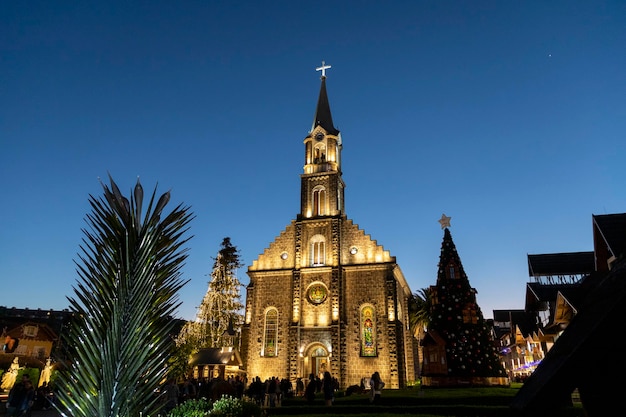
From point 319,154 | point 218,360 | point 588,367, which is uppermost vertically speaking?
point 319,154

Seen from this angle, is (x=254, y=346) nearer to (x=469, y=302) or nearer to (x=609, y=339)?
(x=469, y=302)

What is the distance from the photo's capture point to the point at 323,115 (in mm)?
42500

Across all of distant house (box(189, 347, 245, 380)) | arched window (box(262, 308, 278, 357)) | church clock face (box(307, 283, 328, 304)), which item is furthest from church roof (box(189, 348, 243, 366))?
church clock face (box(307, 283, 328, 304))

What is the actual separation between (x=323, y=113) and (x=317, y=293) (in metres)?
19.1

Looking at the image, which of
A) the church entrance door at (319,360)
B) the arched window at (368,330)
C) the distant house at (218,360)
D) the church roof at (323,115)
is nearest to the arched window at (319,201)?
the church roof at (323,115)

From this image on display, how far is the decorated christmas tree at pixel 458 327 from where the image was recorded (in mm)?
24344

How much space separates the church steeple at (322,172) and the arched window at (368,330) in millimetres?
9002

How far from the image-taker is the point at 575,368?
6.08 ft

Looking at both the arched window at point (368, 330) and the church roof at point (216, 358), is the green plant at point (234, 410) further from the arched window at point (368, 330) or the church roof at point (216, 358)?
the arched window at point (368, 330)

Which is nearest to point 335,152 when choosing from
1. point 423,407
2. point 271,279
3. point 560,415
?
point 271,279


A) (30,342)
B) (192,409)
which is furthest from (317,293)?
(30,342)

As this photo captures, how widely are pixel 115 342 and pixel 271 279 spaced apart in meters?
35.1

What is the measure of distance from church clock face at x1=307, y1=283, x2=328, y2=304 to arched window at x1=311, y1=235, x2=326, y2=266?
207 centimetres

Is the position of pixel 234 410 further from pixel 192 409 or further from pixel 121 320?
pixel 121 320
